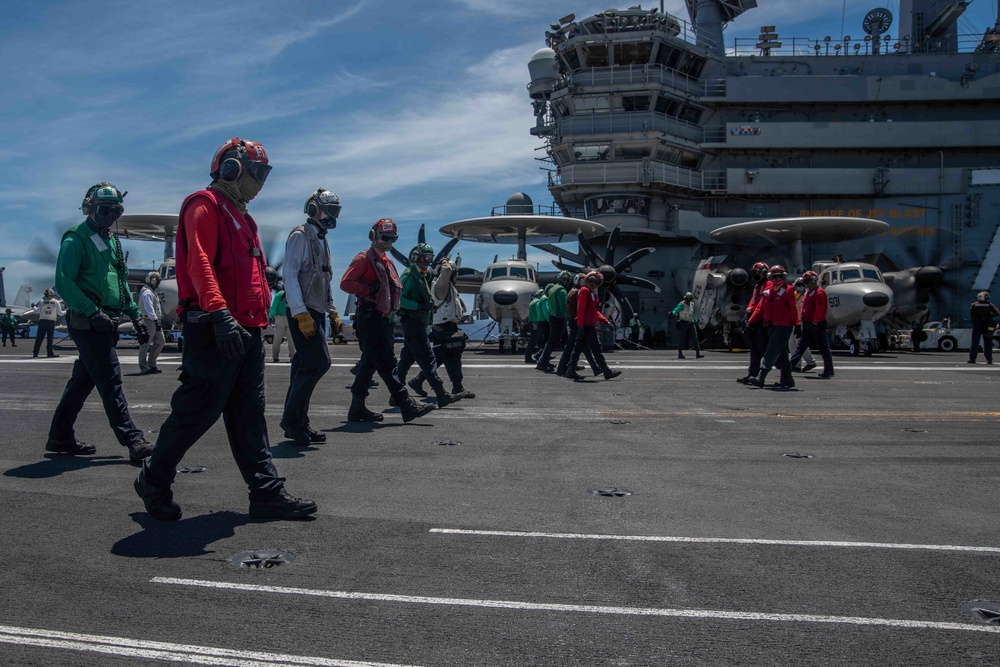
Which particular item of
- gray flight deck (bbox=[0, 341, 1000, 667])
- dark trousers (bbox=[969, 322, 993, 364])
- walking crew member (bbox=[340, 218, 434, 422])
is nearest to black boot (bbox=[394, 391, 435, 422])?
walking crew member (bbox=[340, 218, 434, 422])

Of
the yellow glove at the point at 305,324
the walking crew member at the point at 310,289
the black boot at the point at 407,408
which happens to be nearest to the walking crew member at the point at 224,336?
the yellow glove at the point at 305,324

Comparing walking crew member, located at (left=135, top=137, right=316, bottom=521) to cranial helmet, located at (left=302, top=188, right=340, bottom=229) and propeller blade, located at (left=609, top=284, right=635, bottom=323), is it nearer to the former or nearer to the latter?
cranial helmet, located at (left=302, top=188, right=340, bottom=229)

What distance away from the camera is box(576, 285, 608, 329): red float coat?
46.6 feet

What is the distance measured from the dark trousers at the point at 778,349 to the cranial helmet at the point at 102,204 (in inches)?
417

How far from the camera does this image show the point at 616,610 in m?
3.02

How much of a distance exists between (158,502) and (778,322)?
37.6ft

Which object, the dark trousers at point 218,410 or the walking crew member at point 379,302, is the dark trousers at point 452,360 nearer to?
the walking crew member at point 379,302

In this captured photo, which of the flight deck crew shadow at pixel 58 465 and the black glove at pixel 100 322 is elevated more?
the black glove at pixel 100 322

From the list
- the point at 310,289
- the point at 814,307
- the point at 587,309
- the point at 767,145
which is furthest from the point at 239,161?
the point at 767,145

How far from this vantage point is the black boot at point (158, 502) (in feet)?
13.8

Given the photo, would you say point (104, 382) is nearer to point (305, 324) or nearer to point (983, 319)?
point (305, 324)

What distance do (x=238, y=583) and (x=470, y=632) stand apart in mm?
1122

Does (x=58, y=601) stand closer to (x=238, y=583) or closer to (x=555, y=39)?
(x=238, y=583)

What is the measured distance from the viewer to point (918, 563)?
362cm
